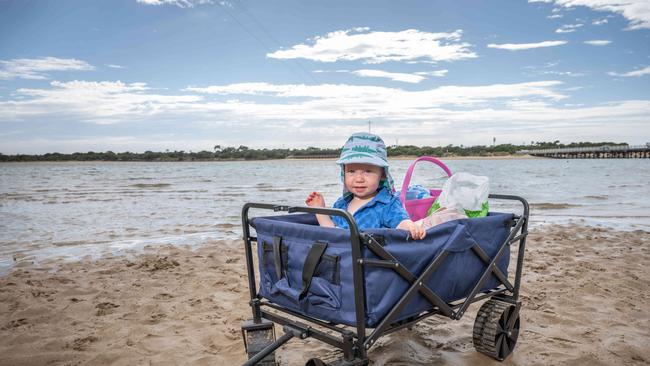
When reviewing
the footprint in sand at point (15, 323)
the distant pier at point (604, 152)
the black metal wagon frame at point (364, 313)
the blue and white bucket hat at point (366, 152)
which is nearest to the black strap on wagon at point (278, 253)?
the black metal wagon frame at point (364, 313)

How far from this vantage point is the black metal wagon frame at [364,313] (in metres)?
2.27

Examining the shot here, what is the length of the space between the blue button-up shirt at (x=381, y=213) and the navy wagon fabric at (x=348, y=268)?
42 centimetres

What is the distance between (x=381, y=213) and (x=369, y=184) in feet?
0.72

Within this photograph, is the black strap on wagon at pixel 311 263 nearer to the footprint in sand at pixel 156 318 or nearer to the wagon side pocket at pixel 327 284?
the wagon side pocket at pixel 327 284

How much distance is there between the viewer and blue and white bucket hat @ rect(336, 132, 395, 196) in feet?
9.84

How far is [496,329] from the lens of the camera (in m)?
3.28

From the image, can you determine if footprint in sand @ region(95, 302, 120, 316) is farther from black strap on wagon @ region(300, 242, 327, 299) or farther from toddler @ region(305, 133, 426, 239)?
black strap on wagon @ region(300, 242, 327, 299)

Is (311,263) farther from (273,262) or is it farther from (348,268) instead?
(273,262)

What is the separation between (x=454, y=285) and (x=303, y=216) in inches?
45.1

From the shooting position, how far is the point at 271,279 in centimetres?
281

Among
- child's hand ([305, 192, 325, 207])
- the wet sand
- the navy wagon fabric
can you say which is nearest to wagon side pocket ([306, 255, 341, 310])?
the navy wagon fabric

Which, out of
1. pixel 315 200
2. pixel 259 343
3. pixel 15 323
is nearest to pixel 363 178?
pixel 315 200

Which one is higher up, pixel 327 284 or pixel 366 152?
pixel 366 152

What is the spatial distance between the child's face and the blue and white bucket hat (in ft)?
0.20
